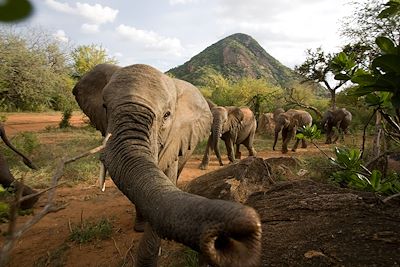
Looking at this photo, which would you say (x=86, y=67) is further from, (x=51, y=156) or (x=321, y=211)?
(x=321, y=211)

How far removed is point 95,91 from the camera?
4594mm

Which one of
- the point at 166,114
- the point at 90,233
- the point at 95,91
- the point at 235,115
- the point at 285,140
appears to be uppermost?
the point at 95,91

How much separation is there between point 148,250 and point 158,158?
3.12ft

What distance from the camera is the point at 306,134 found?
3219mm

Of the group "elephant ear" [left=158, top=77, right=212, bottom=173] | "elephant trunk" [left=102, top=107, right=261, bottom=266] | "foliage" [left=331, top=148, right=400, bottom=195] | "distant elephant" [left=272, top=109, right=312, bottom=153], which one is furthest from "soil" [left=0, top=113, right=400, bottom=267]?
"distant elephant" [left=272, top=109, right=312, bottom=153]

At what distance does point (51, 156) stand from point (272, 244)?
9030mm

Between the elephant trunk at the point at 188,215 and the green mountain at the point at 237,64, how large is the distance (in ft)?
258

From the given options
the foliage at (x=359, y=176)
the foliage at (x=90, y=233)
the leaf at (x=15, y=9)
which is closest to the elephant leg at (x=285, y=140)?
the foliage at (x=90, y=233)

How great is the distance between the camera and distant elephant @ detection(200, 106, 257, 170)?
1058 cm

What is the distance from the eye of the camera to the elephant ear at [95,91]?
4.34m

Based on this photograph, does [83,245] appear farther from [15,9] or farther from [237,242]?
[15,9]


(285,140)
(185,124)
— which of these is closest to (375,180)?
(185,124)

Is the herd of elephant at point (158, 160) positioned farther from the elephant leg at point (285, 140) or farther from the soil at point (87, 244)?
the elephant leg at point (285, 140)

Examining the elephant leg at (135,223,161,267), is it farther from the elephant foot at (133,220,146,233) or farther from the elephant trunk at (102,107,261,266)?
the elephant foot at (133,220,146,233)
